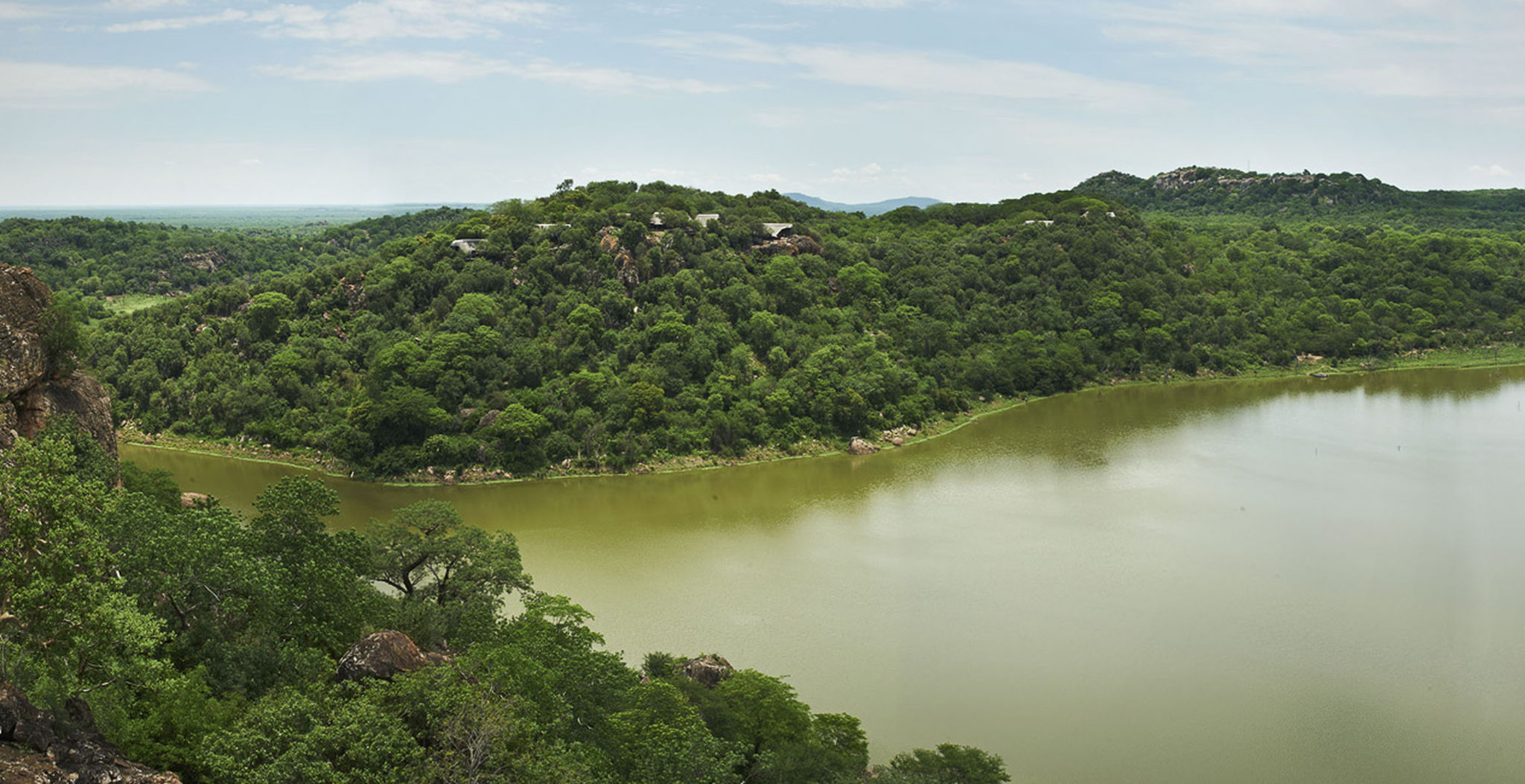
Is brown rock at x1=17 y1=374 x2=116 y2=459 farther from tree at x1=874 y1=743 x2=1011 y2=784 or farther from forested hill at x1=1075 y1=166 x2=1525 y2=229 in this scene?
forested hill at x1=1075 y1=166 x2=1525 y2=229

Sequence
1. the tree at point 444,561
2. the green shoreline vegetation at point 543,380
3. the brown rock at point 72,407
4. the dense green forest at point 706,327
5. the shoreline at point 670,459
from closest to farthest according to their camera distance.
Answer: the green shoreline vegetation at point 543,380
the brown rock at point 72,407
the tree at point 444,561
the shoreline at point 670,459
the dense green forest at point 706,327

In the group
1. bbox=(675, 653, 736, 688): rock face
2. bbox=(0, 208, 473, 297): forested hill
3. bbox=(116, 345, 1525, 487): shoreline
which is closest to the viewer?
bbox=(675, 653, 736, 688): rock face

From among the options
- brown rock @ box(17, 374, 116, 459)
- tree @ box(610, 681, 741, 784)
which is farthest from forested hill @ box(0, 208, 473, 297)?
tree @ box(610, 681, 741, 784)

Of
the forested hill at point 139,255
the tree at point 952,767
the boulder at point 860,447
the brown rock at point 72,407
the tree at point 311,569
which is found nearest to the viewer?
the tree at point 311,569

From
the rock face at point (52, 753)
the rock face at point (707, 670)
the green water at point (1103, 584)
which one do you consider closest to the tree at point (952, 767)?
the green water at point (1103, 584)

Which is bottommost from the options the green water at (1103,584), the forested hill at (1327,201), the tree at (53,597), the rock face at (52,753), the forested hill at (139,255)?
the green water at (1103,584)

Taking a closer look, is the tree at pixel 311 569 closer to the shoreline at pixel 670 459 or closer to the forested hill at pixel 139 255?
the shoreline at pixel 670 459

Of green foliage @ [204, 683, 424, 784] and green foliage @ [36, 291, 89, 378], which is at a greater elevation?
green foliage @ [36, 291, 89, 378]

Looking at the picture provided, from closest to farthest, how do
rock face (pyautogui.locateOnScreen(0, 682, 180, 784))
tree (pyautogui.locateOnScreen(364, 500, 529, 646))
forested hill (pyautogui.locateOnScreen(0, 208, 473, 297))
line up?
rock face (pyautogui.locateOnScreen(0, 682, 180, 784))
tree (pyautogui.locateOnScreen(364, 500, 529, 646))
forested hill (pyautogui.locateOnScreen(0, 208, 473, 297))
